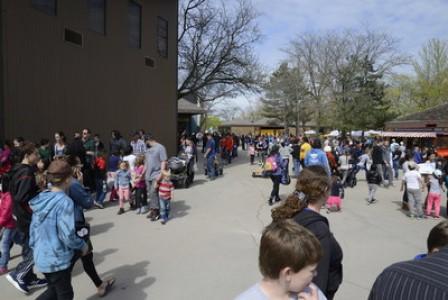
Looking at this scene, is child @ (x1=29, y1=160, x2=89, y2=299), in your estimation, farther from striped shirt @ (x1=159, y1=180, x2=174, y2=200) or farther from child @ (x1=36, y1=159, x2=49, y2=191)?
striped shirt @ (x1=159, y1=180, x2=174, y2=200)

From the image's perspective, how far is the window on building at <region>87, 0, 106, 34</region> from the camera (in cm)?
1344

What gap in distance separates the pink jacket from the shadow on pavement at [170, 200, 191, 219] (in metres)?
3.75

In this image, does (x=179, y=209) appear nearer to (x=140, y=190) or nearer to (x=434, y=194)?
(x=140, y=190)

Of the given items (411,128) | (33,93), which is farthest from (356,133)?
(33,93)

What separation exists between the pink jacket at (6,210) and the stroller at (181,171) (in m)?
6.51

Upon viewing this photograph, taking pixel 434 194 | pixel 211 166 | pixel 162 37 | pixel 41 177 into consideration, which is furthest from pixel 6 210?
pixel 162 37

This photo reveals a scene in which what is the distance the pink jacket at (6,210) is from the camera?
4.89 metres

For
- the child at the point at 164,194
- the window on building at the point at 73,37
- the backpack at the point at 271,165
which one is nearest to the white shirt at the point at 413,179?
the backpack at the point at 271,165

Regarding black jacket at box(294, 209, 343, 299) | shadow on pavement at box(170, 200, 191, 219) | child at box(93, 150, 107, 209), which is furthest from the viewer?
child at box(93, 150, 107, 209)

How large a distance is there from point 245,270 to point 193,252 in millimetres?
1110

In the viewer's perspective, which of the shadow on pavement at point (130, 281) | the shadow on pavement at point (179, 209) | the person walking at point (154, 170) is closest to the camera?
the shadow on pavement at point (130, 281)

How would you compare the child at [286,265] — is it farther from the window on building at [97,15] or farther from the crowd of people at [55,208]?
the window on building at [97,15]

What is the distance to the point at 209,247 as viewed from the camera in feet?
19.8

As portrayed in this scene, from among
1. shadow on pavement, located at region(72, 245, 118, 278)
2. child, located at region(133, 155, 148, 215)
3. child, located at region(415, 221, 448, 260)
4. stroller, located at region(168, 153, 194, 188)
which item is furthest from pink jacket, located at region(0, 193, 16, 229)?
stroller, located at region(168, 153, 194, 188)
